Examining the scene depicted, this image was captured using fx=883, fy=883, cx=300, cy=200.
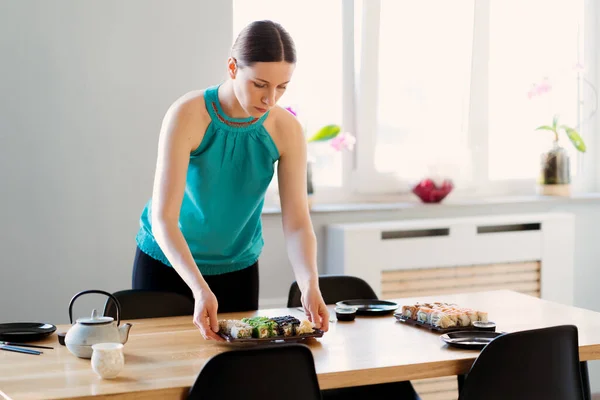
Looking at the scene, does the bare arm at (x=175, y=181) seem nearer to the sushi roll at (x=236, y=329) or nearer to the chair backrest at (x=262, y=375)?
the sushi roll at (x=236, y=329)

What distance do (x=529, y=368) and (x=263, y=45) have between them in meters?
0.98

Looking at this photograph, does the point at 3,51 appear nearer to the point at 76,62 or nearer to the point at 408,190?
the point at 76,62

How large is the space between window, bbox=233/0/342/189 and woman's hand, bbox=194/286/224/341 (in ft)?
5.71

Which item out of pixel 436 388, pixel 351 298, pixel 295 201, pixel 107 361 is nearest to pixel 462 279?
pixel 436 388

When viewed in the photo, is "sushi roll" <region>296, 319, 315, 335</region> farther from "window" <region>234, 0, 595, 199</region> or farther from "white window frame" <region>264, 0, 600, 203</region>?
"white window frame" <region>264, 0, 600, 203</region>

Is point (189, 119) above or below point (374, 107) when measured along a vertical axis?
below

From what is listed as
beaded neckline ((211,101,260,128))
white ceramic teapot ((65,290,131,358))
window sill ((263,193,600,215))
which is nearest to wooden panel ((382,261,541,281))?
window sill ((263,193,600,215))

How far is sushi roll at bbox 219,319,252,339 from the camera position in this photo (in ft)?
6.64

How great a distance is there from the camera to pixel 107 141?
328 centimetres

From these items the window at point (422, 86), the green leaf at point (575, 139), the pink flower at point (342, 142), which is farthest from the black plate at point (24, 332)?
the green leaf at point (575, 139)

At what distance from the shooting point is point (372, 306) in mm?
2568

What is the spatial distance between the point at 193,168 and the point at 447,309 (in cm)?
78

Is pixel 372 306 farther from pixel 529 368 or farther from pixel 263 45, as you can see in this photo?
pixel 263 45

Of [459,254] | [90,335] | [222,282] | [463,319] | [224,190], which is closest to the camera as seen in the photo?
[90,335]
